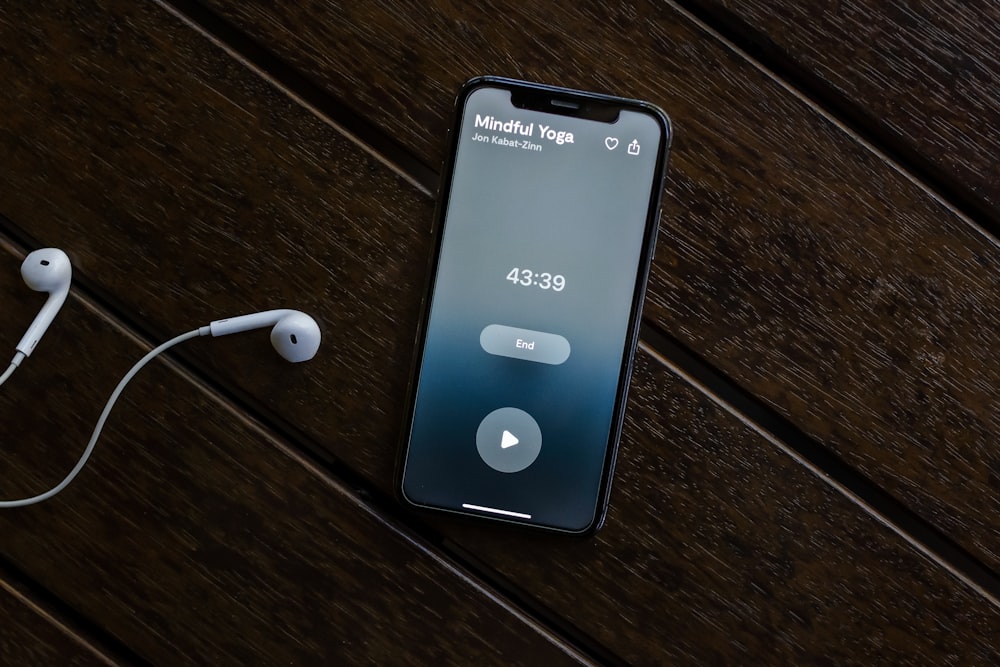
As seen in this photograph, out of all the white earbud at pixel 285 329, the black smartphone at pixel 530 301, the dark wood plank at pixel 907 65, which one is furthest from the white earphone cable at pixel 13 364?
the dark wood plank at pixel 907 65

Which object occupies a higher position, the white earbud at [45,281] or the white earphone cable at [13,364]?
the white earbud at [45,281]

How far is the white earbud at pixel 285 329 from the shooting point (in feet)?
1.70

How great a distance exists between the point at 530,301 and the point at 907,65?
0.27 meters

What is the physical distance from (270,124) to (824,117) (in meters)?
0.34

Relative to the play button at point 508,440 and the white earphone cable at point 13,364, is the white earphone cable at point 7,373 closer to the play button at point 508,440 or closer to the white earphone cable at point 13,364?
the white earphone cable at point 13,364

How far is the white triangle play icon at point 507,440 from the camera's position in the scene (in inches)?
21.2

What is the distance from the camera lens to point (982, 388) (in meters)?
0.55

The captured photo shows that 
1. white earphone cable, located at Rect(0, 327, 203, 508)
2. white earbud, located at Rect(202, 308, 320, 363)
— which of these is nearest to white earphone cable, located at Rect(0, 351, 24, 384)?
white earphone cable, located at Rect(0, 327, 203, 508)

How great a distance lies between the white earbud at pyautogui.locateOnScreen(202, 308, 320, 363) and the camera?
20.4 inches

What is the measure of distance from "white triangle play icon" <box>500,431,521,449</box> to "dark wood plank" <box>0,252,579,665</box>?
94mm

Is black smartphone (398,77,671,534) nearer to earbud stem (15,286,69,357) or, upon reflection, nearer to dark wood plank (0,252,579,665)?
dark wood plank (0,252,579,665)

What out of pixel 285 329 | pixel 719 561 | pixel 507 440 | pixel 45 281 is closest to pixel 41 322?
pixel 45 281

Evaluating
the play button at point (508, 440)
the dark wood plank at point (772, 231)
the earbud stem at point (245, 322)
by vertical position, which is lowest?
the play button at point (508, 440)

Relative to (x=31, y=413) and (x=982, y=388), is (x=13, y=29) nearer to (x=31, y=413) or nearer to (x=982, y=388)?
(x=31, y=413)
